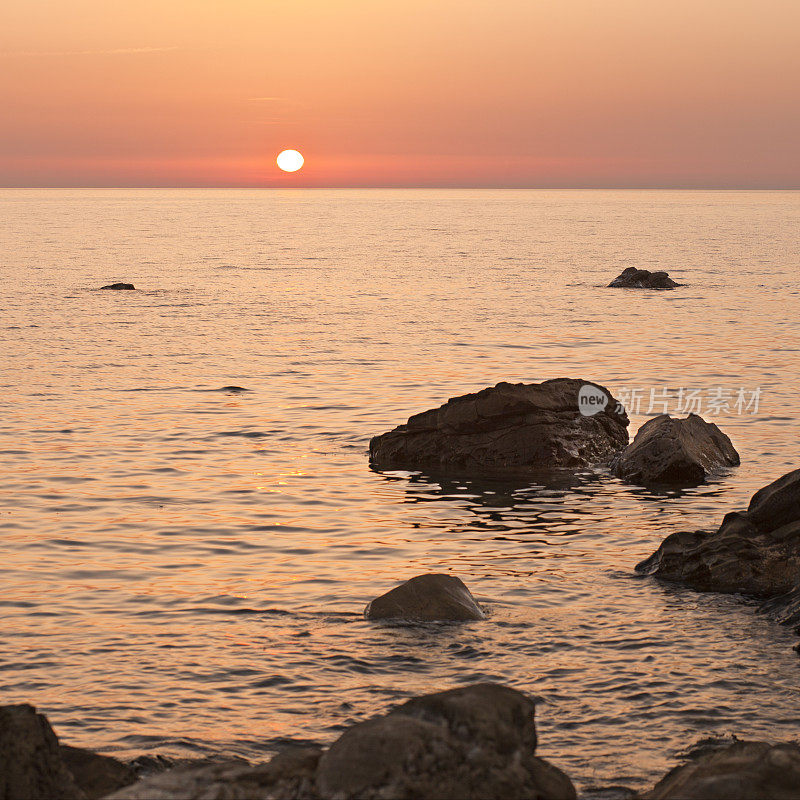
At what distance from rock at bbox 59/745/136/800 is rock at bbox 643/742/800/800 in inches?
165

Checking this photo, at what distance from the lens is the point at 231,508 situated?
65.8 feet

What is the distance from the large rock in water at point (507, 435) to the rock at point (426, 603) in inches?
349

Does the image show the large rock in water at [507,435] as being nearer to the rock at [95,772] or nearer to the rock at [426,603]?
the rock at [426,603]

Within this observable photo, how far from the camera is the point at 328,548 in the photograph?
696 inches

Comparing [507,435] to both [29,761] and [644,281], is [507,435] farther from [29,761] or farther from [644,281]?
[644,281]

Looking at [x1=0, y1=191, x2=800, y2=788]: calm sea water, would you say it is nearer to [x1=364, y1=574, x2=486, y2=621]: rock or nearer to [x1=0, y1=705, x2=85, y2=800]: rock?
[x1=364, y1=574, x2=486, y2=621]: rock

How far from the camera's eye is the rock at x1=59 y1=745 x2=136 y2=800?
886 cm

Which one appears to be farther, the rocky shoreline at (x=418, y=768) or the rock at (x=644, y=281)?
the rock at (x=644, y=281)

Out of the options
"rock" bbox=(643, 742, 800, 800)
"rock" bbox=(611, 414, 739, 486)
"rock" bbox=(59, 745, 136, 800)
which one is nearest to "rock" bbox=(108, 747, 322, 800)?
"rock" bbox=(59, 745, 136, 800)

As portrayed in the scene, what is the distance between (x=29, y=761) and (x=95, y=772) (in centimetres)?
112

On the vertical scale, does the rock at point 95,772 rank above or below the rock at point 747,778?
below

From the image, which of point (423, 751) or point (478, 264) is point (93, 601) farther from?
point (478, 264)

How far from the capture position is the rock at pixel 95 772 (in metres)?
8.86

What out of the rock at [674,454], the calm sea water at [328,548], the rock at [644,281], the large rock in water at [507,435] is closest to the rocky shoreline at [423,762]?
the calm sea water at [328,548]
